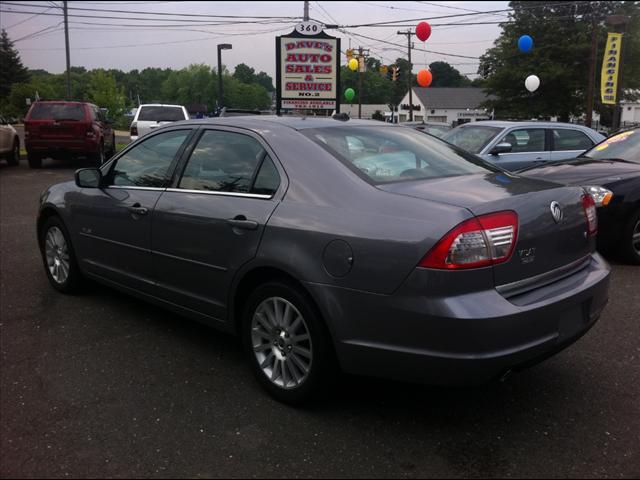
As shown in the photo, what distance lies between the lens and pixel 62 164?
17906mm

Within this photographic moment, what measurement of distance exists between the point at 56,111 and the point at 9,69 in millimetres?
73281

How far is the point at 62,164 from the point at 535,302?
1772cm

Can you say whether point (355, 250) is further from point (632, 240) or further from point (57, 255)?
point (632, 240)

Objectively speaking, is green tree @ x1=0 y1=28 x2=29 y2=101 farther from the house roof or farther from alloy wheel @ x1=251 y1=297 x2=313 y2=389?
alloy wheel @ x1=251 y1=297 x2=313 y2=389

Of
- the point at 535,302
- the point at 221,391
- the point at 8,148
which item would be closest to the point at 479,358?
the point at 535,302

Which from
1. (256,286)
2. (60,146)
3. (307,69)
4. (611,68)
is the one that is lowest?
(256,286)

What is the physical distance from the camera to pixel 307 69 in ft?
48.0

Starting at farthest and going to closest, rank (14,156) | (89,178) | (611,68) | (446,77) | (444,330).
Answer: (446,77) → (611,68) → (14,156) → (89,178) → (444,330)

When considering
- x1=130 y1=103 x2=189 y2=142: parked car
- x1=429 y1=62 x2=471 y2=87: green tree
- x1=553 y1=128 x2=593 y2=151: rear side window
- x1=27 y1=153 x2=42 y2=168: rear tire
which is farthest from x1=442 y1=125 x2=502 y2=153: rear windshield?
x1=429 y1=62 x2=471 y2=87: green tree

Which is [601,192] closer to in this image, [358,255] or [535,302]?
[535,302]

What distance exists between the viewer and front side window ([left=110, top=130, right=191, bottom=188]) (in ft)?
13.3

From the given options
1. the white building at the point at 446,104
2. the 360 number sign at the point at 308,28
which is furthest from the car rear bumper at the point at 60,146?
the white building at the point at 446,104

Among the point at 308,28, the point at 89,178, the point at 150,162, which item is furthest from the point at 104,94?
the point at 150,162

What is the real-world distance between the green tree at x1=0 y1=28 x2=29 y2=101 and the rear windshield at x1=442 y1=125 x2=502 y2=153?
77.9 m
